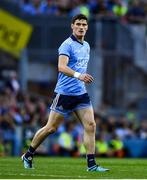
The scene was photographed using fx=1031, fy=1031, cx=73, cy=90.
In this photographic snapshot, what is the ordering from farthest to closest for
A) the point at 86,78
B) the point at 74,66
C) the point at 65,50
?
the point at 74,66
the point at 65,50
the point at 86,78

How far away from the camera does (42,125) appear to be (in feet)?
96.6

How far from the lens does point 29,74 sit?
34156mm

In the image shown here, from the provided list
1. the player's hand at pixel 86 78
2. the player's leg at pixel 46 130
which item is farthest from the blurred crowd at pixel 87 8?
the player's hand at pixel 86 78

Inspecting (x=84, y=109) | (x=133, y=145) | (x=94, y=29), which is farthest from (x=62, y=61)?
(x=94, y=29)

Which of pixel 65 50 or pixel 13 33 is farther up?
pixel 13 33

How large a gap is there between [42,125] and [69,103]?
43.9ft

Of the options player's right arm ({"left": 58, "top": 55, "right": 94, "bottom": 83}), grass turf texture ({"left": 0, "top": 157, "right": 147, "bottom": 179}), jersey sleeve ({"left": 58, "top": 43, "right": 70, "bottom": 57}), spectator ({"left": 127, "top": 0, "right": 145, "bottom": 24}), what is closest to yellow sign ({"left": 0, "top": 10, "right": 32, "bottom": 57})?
spectator ({"left": 127, "top": 0, "right": 145, "bottom": 24})

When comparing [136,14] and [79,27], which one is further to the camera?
[136,14]

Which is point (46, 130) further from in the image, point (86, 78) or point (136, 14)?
point (136, 14)

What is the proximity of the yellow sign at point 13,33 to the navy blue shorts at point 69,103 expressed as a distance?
1519cm

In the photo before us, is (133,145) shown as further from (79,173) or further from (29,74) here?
(79,173)

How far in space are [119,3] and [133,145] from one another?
7.77 meters

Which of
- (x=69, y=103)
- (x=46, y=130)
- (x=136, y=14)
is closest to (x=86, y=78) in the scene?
(x=69, y=103)

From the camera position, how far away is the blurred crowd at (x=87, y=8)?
34.6m
